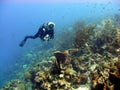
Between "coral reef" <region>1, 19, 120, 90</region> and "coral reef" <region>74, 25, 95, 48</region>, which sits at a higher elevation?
"coral reef" <region>74, 25, 95, 48</region>

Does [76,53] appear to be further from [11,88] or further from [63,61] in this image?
[11,88]

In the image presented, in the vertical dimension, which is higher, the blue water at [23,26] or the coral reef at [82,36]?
the blue water at [23,26]

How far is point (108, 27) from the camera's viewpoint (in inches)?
503

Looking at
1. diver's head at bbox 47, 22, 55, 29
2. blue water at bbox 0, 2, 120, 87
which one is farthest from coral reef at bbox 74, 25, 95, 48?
blue water at bbox 0, 2, 120, 87

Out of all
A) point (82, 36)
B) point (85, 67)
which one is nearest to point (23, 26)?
point (82, 36)

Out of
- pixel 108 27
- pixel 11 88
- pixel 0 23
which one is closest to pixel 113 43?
pixel 108 27

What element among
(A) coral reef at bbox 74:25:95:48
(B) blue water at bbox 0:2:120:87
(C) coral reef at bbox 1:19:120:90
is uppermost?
(B) blue water at bbox 0:2:120:87

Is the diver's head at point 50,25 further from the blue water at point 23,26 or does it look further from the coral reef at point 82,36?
the blue water at point 23,26

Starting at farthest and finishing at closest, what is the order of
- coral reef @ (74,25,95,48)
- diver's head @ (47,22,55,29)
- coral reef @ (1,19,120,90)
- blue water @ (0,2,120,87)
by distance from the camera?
1. blue water @ (0,2,120,87)
2. coral reef @ (74,25,95,48)
3. diver's head @ (47,22,55,29)
4. coral reef @ (1,19,120,90)

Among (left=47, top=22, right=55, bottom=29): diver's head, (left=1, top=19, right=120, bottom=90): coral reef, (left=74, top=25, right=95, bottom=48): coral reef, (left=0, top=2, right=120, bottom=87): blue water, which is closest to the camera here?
(left=1, top=19, right=120, bottom=90): coral reef

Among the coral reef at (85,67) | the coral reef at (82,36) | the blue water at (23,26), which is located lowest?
the coral reef at (85,67)

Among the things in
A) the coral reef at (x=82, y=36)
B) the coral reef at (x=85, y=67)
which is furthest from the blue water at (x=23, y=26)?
the coral reef at (x=85, y=67)

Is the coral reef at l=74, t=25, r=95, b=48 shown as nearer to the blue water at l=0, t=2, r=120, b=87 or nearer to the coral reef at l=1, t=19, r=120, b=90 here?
the coral reef at l=1, t=19, r=120, b=90

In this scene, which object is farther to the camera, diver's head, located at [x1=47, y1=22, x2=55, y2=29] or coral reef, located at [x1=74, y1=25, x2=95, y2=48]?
coral reef, located at [x1=74, y1=25, x2=95, y2=48]
